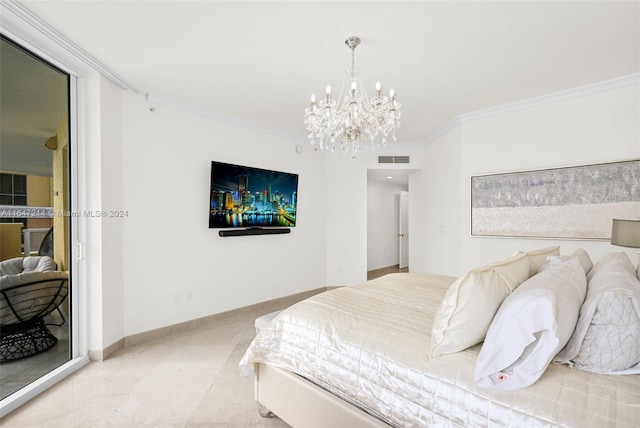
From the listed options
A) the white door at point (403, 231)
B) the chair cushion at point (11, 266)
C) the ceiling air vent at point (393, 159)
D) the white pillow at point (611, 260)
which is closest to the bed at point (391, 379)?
the white pillow at point (611, 260)

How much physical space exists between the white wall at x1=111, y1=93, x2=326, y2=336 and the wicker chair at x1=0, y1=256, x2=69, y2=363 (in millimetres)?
530

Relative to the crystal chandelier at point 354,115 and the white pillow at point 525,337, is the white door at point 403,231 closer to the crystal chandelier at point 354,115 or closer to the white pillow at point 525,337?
the crystal chandelier at point 354,115

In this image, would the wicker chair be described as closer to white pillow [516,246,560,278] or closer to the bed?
the bed

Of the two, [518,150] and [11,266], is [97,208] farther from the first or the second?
[518,150]

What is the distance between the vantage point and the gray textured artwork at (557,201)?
3.02m

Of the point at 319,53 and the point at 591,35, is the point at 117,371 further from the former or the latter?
the point at 591,35

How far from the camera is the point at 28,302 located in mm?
2445

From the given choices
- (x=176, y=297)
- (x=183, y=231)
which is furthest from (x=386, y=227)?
(x=176, y=297)

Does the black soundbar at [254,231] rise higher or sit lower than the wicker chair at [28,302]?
higher

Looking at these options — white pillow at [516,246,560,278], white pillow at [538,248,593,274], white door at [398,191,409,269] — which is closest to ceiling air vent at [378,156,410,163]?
white door at [398,191,409,269]

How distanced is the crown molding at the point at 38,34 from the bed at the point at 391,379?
2532mm

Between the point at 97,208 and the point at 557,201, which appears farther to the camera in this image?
the point at 557,201

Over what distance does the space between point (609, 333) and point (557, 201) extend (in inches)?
104

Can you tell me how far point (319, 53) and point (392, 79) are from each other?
820mm
